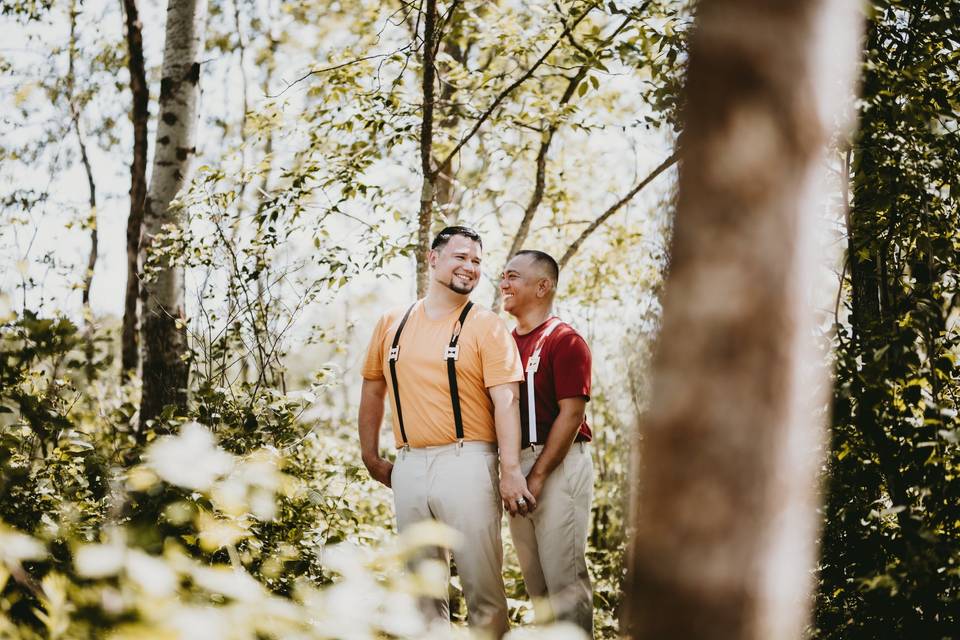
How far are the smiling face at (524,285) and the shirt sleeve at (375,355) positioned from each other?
0.68m

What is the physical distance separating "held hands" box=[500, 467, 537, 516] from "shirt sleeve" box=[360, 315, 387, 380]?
0.92m

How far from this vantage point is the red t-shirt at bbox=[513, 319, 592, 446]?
137 inches

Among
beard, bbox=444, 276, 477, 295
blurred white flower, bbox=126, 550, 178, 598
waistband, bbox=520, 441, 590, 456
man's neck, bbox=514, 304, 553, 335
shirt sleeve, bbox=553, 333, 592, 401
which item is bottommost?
waistband, bbox=520, 441, 590, 456

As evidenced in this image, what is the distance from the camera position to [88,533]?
2703 millimetres

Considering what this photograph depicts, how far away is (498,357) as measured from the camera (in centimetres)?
334

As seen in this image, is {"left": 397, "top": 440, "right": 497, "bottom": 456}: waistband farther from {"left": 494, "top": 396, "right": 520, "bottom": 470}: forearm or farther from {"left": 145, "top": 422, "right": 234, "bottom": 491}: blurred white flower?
{"left": 145, "top": 422, "right": 234, "bottom": 491}: blurred white flower

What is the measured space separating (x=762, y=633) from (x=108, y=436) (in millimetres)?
5683

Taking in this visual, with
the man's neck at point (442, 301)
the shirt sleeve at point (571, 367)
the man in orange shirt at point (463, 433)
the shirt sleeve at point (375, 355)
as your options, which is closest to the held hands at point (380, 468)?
the man in orange shirt at point (463, 433)

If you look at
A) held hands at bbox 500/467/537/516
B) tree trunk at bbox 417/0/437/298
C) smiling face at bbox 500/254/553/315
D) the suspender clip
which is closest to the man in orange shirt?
held hands at bbox 500/467/537/516

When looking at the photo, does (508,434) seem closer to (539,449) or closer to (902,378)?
(539,449)

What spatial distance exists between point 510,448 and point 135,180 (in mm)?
7839

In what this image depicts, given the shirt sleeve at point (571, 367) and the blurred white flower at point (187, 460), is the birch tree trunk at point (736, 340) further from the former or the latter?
the shirt sleeve at point (571, 367)

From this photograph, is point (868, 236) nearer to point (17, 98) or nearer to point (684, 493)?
point (684, 493)

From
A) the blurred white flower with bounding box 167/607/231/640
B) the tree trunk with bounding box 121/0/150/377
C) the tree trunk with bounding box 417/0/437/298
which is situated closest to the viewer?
the blurred white flower with bounding box 167/607/231/640
